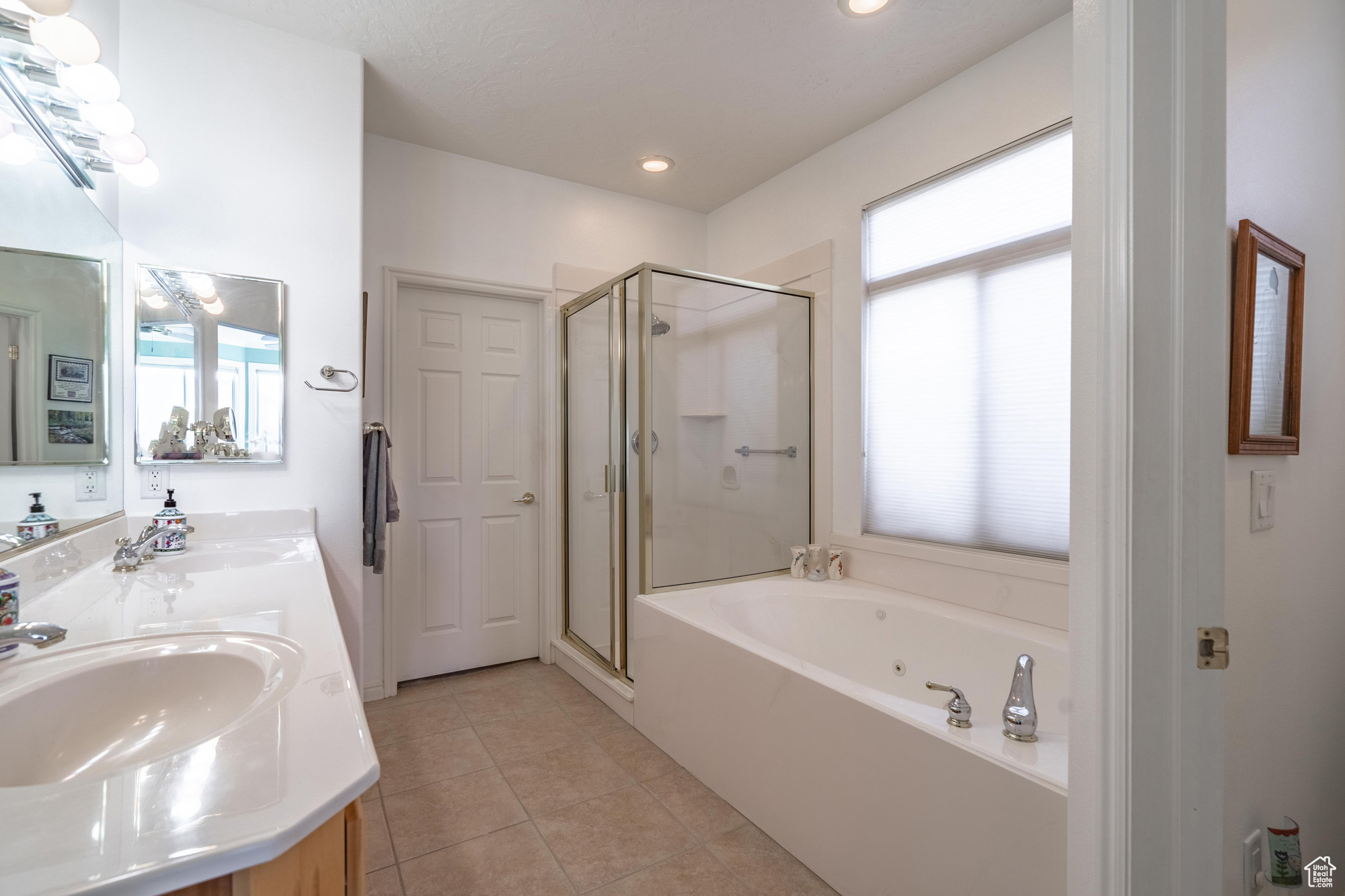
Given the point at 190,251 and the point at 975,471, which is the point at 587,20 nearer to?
the point at 190,251

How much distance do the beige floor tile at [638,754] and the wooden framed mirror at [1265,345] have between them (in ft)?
6.24

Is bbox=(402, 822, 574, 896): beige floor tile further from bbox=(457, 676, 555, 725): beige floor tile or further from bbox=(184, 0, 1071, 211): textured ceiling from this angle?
bbox=(184, 0, 1071, 211): textured ceiling

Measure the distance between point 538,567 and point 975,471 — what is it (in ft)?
7.02

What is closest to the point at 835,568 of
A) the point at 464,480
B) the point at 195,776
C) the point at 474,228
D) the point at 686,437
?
the point at 686,437

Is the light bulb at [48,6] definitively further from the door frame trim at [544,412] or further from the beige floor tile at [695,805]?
the beige floor tile at [695,805]

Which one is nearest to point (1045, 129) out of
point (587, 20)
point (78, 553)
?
point (587, 20)

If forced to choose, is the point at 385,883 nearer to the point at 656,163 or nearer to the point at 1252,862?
the point at 1252,862

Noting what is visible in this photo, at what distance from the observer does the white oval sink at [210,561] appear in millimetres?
1583

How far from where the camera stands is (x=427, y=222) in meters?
2.94

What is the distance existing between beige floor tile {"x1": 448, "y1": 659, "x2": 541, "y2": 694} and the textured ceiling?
2515 mm

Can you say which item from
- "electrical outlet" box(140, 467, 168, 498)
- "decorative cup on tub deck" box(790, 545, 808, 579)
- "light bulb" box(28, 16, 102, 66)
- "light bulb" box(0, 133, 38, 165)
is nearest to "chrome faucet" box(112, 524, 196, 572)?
"electrical outlet" box(140, 467, 168, 498)

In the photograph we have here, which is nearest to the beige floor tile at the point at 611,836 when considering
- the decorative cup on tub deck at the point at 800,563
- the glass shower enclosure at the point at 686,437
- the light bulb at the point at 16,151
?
the glass shower enclosure at the point at 686,437

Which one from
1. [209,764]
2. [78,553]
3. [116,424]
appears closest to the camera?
[209,764]

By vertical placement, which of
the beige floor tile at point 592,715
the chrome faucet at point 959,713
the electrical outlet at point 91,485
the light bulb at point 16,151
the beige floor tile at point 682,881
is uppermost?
the light bulb at point 16,151
